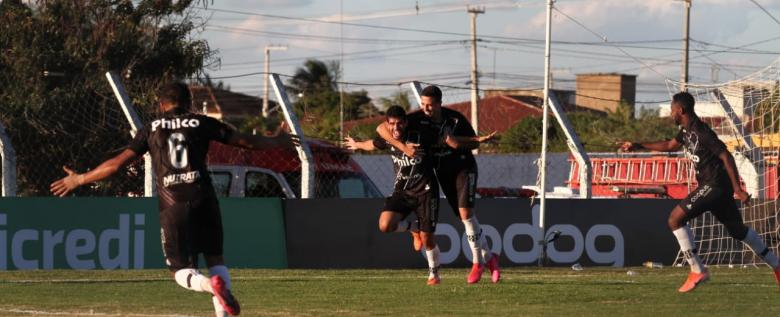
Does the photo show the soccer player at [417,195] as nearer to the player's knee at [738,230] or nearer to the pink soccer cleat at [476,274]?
the pink soccer cleat at [476,274]

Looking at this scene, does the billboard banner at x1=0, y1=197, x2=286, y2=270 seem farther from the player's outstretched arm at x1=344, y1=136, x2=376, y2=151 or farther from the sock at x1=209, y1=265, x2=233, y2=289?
the sock at x1=209, y1=265, x2=233, y2=289

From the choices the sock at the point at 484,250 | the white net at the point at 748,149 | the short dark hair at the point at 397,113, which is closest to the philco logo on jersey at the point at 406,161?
the short dark hair at the point at 397,113

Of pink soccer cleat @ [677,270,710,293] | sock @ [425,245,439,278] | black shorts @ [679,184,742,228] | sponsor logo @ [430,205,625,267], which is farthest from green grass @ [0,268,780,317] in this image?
sponsor logo @ [430,205,625,267]

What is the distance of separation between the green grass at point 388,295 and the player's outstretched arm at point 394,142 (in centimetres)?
137

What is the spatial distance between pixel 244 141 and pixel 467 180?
16.4 feet

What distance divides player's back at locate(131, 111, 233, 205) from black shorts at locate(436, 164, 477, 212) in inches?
196

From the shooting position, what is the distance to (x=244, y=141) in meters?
9.76

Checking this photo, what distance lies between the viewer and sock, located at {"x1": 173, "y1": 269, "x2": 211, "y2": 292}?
971cm

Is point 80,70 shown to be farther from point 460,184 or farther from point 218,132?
point 218,132

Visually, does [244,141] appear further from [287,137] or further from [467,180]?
[467,180]

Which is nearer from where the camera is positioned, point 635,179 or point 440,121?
point 440,121

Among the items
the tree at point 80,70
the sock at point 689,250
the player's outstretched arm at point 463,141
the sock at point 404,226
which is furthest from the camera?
the tree at point 80,70

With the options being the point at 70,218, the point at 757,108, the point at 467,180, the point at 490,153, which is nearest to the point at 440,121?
the point at 467,180

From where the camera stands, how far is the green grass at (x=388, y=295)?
11.4 metres
